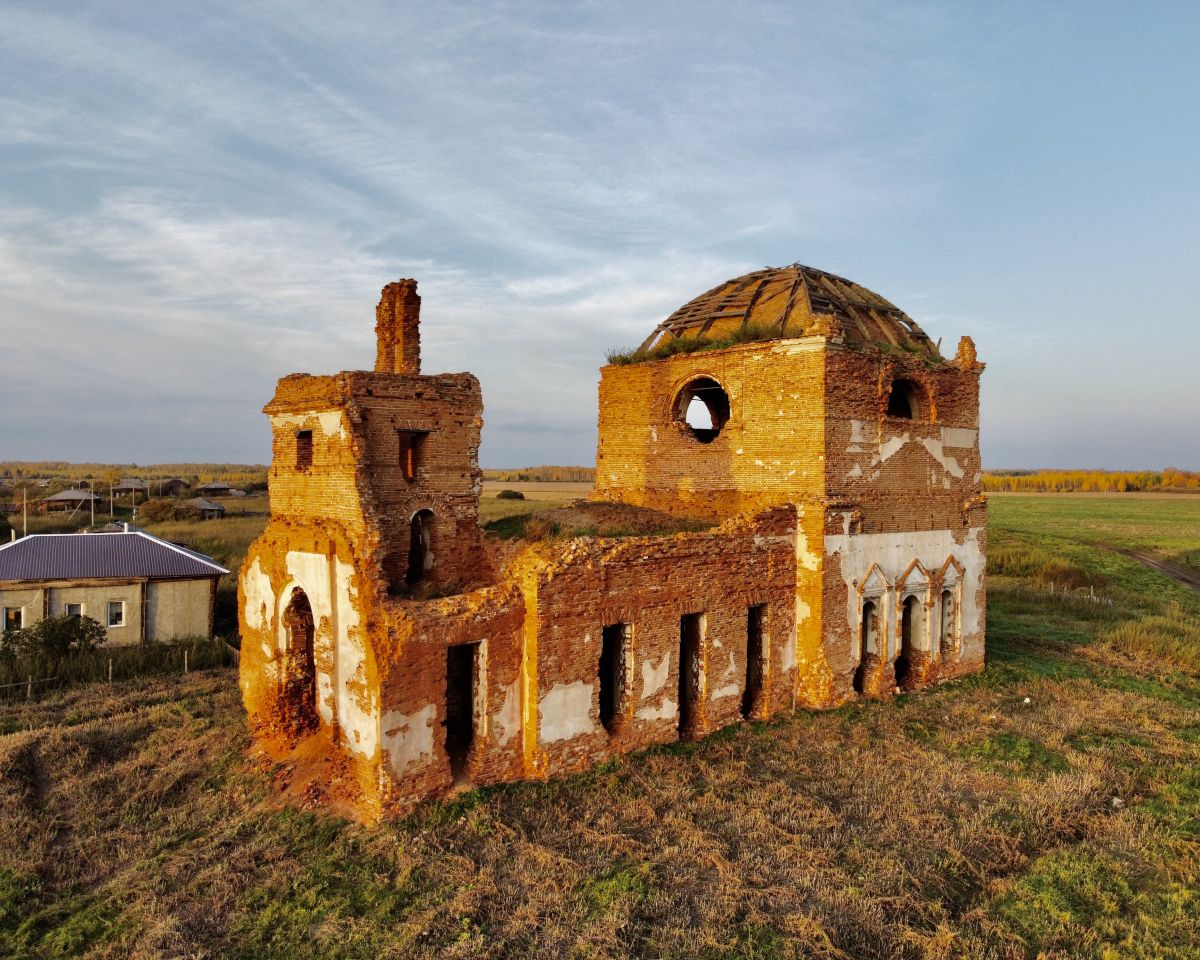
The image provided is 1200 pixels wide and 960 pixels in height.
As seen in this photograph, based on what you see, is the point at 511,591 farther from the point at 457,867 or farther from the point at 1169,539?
the point at 1169,539

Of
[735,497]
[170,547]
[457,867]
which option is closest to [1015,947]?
[457,867]

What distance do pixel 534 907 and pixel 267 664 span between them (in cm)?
757

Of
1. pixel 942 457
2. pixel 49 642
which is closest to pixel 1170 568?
pixel 942 457

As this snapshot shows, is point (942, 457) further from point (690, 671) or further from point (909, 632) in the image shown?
point (690, 671)

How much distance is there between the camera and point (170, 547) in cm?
2272

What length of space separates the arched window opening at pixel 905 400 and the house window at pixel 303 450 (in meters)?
11.3

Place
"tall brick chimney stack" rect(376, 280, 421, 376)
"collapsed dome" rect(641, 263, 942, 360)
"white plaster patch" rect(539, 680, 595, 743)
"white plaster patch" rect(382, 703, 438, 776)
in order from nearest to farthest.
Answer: "white plaster patch" rect(382, 703, 438, 776)
"white plaster patch" rect(539, 680, 595, 743)
"tall brick chimney stack" rect(376, 280, 421, 376)
"collapsed dome" rect(641, 263, 942, 360)

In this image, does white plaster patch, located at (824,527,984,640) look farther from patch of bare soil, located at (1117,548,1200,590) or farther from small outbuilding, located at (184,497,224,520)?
small outbuilding, located at (184,497,224,520)

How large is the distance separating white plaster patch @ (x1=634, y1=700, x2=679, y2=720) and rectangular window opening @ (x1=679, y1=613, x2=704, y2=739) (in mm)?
614

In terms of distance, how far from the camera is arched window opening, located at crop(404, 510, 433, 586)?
1253cm

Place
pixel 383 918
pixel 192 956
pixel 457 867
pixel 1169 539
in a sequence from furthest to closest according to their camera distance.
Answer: pixel 1169 539
pixel 457 867
pixel 383 918
pixel 192 956

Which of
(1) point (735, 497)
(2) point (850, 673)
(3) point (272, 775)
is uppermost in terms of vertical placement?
(1) point (735, 497)

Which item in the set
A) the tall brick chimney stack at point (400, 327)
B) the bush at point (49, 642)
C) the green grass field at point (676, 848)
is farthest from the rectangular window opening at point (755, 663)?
the bush at point (49, 642)

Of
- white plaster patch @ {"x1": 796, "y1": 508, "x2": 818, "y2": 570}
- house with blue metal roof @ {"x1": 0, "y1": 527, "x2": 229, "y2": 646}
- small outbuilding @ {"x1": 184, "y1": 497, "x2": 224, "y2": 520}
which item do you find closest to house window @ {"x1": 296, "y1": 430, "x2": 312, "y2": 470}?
white plaster patch @ {"x1": 796, "y1": 508, "x2": 818, "y2": 570}
